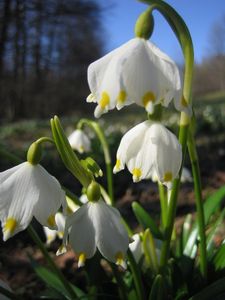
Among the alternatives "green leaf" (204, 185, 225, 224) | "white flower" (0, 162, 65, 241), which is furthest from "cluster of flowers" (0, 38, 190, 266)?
"green leaf" (204, 185, 225, 224)

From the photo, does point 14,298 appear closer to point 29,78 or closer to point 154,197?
point 154,197

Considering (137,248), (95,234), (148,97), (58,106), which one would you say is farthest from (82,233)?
(58,106)

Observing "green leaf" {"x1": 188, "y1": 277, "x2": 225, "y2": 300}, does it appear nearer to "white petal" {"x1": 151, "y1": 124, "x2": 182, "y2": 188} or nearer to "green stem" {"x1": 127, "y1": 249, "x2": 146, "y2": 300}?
"green stem" {"x1": 127, "y1": 249, "x2": 146, "y2": 300}

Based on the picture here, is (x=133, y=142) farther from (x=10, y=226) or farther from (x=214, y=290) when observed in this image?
Answer: (x=214, y=290)

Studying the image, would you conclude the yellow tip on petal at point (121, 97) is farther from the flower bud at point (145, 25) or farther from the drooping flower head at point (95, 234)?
the drooping flower head at point (95, 234)

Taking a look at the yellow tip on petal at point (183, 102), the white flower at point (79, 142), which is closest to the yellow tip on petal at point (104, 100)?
the yellow tip on petal at point (183, 102)

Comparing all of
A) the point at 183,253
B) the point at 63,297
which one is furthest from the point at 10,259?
the point at 183,253
